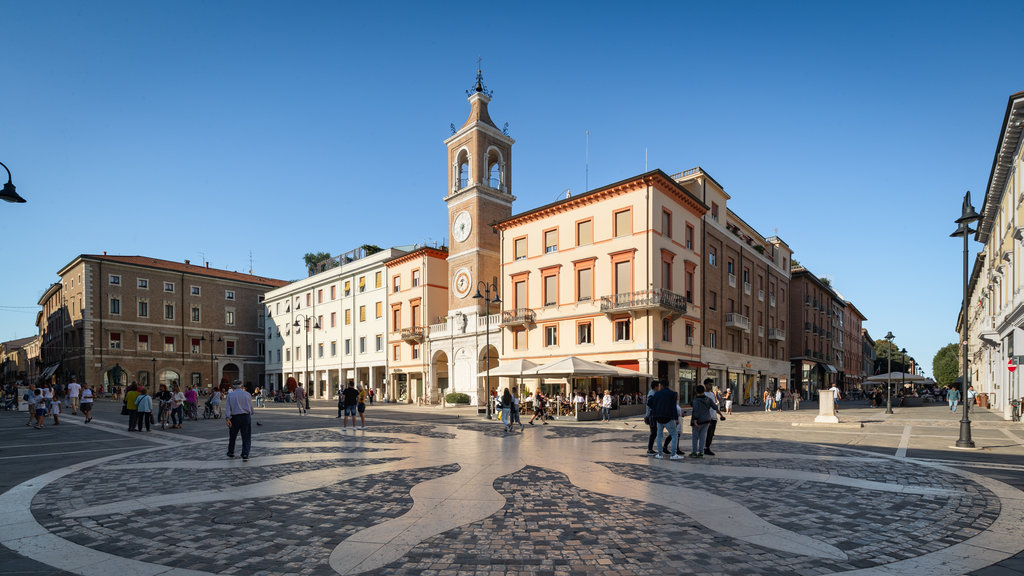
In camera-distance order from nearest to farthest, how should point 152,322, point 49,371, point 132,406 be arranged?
point 132,406 → point 152,322 → point 49,371

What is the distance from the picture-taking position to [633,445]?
1516cm

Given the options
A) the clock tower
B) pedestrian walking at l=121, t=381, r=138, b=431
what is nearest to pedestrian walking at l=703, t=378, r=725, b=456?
pedestrian walking at l=121, t=381, r=138, b=431

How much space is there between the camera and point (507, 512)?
7.27m

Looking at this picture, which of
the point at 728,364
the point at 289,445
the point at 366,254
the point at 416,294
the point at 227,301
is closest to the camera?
the point at 289,445

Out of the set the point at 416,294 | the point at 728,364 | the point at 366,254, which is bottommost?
the point at 728,364

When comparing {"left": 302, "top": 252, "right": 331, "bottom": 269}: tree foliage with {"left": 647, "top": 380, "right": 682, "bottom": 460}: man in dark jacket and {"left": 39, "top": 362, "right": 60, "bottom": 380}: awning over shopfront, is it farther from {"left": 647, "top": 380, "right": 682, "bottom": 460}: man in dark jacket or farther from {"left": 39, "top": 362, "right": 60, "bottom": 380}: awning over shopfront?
{"left": 647, "top": 380, "right": 682, "bottom": 460}: man in dark jacket

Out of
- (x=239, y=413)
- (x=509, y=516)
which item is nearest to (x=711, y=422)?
(x=509, y=516)

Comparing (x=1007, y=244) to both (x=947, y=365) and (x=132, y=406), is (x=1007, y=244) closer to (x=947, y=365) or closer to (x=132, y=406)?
(x=132, y=406)

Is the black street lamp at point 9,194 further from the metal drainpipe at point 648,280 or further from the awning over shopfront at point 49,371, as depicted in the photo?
the awning over shopfront at point 49,371

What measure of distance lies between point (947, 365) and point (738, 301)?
85661 millimetres

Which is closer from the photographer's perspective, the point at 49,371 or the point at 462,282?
the point at 462,282

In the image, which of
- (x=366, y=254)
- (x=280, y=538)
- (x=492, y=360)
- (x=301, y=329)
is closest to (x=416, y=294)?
(x=492, y=360)

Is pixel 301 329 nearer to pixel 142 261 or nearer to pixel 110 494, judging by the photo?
pixel 142 261

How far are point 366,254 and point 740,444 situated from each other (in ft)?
161
